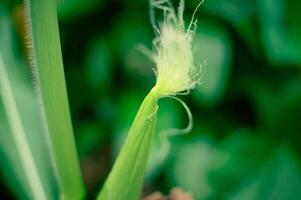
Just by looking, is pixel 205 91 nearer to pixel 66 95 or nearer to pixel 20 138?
pixel 20 138

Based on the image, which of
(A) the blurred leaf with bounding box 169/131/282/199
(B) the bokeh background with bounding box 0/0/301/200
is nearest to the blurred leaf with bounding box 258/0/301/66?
(B) the bokeh background with bounding box 0/0/301/200

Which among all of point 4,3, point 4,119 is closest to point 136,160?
point 4,119

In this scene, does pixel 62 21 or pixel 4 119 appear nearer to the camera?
pixel 4 119

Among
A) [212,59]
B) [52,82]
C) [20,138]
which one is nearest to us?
[52,82]

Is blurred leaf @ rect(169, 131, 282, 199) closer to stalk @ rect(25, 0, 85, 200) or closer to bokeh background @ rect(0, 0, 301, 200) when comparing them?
bokeh background @ rect(0, 0, 301, 200)

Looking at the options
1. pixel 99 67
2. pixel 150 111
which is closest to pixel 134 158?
pixel 150 111

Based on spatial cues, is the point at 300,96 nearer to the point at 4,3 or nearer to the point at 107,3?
the point at 107,3

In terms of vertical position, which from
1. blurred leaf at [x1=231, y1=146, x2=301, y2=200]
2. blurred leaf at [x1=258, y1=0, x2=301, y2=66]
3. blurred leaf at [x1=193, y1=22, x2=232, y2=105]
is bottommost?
blurred leaf at [x1=231, y1=146, x2=301, y2=200]

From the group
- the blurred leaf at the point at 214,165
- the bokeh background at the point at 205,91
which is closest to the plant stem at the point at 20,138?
the bokeh background at the point at 205,91
